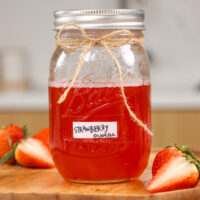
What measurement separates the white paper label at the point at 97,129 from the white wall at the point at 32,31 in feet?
7.43

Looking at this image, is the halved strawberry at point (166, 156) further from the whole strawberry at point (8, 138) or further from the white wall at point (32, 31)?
the white wall at point (32, 31)

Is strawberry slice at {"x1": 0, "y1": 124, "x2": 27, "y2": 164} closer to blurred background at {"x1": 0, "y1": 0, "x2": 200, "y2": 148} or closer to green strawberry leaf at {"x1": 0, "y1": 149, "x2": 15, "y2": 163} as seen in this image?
green strawberry leaf at {"x1": 0, "y1": 149, "x2": 15, "y2": 163}

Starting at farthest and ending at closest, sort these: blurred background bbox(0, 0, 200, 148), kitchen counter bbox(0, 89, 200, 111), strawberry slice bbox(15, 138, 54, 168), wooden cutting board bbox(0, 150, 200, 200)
→ 1. blurred background bbox(0, 0, 200, 148)
2. kitchen counter bbox(0, 89, 200, 111)
3. strawberry slice bbox(15, 138, 54, 168)
4. wooden cutting board bbox(0, 150, 200, 200)

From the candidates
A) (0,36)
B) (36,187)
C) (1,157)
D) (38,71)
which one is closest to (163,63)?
(38,71)

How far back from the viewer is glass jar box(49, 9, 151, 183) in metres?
1.00

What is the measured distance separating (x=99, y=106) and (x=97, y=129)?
5cm

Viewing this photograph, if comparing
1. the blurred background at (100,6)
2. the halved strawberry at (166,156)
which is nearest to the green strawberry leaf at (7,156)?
the halved strawberry at (166,156)

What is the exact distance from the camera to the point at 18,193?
0.94 meters

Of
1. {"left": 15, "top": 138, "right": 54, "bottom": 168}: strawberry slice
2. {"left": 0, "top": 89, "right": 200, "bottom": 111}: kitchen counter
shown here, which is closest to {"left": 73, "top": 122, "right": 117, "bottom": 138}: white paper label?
{"left": 15, "top": 138, "right": 54, "bottom": 168}: strawberry slice

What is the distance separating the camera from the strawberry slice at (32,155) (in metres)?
1.21

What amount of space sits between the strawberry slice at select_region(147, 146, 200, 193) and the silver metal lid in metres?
0.29

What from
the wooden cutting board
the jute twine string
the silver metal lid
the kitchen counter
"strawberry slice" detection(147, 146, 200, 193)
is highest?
the silver metal lid

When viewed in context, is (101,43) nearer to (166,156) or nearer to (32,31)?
(166,156)

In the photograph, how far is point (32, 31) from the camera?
128 inches
